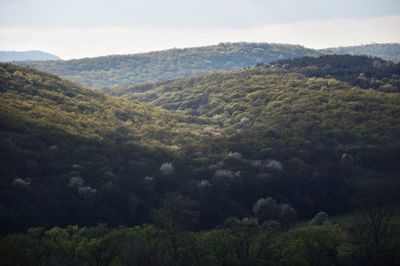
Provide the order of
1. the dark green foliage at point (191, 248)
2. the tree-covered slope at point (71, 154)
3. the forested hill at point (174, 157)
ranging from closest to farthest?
the dark green foliage at point (191, 248) < the tree-covered slope at point (71, 154) < the forested hill at point (174, 157)

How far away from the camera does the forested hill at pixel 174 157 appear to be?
262ft

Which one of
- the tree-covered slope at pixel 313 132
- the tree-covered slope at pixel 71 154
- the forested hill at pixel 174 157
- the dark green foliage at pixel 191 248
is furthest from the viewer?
the tree-covered slope at pixel 313 132

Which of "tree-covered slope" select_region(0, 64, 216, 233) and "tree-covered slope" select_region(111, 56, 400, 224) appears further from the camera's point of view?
"tree-covered slope" select_region(111, 56, 400, 224)

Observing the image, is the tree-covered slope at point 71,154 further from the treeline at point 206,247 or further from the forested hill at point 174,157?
the treeline at point 206,247

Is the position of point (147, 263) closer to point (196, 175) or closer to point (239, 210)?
point (239, 210)

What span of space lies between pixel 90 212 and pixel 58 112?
159 feet

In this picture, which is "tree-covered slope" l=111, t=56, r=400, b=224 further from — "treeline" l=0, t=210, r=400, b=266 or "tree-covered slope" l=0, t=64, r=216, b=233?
"treeline" l=0, t=210, r=400, b=266

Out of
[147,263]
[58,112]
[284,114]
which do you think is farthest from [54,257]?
[284,114]

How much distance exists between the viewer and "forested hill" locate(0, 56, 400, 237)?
262ft

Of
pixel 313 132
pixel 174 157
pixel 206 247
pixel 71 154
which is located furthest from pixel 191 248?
pixel 313 132

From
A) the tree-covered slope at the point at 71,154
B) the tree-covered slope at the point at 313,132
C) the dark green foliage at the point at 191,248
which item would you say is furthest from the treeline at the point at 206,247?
the tree-covered slope at the point at 313,132

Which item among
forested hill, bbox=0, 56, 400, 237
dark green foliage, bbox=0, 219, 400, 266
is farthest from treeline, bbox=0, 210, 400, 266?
forested hill, bbox=0, 56, 400, 237

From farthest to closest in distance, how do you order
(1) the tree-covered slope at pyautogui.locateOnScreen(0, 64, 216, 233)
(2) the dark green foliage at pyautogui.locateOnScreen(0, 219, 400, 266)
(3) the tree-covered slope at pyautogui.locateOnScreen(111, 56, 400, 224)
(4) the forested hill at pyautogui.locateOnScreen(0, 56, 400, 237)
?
(3) the tree-covered slope at pyautogui.locateOnScreen(111, 56, 400, 224)
(4) the forested hill at pyautogui.locateOnScreen(0, 56, 400, 237)
(1) the tree-covered slope at pyautogui.locateOnScreen(0, 64, 216, 233)
(2) the dark green foliage at pyautogui.locateOnScreen(0, 219, 400, 266)

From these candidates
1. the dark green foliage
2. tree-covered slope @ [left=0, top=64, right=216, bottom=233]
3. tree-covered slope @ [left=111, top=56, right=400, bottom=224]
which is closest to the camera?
the dark green foliage
